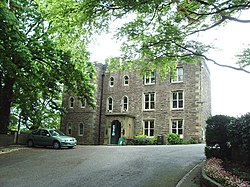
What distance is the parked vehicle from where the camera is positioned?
65.9 ft

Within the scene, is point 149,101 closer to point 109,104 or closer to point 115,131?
point 115,131

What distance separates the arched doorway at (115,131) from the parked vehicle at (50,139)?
1072 centimetres

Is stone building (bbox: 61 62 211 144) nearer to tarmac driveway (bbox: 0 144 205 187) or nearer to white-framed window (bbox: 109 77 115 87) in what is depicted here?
white-framed window (bbox: 109 77 115 87)

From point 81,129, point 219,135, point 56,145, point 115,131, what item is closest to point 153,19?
point 219,135

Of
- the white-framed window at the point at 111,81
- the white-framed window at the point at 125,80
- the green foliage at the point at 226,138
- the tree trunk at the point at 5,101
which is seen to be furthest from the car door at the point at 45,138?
the white-framed window at the point at 111,81

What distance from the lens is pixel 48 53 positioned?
17516 millimetres

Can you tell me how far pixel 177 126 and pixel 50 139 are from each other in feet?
46.1

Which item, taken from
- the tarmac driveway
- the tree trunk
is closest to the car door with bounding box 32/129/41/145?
the tree trunk

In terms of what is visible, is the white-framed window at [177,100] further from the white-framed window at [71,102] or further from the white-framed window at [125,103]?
the white-framed window at [71,102]

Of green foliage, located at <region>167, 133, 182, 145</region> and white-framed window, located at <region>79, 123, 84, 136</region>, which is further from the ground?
white-framed window, located at <region>79, 123, 84, 136</region>

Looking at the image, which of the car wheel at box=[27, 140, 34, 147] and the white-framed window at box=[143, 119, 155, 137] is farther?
the white-framed window at box=[143, 119, 155, 137]

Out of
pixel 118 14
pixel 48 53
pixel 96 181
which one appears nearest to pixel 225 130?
pixel 96 181

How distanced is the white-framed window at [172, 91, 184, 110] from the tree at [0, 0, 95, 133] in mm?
11237

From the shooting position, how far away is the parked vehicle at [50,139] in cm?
A: 2009
